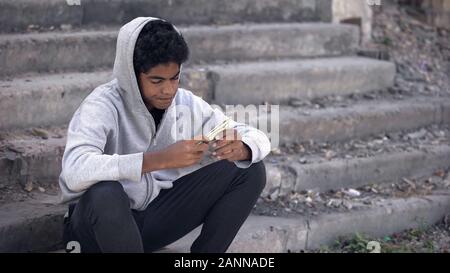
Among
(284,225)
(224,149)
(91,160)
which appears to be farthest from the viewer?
(284,225)

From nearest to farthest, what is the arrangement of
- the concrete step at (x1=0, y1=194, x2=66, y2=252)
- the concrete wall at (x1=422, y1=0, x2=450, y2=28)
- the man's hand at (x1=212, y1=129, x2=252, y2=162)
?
the man's hand at (x1=212, y1=129, x2=252, y2=162), the concrete step at (x1=0, y1=194, x2=66, y2=252), the concrete wall at (x1=422, y1=0, x2=450, y2=28)

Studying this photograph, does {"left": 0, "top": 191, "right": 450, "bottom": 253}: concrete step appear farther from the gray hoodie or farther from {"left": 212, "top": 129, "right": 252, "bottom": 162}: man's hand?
{"left": 212, "top": 129, "right": 252, "bottom": 162}: man's hand

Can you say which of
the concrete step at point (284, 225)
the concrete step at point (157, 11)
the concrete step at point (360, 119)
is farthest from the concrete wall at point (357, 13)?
the concrete step at point (284, 225)

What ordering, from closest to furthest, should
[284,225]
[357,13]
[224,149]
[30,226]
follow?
[224,149] → [30,226] → [284,225] → [357,13]

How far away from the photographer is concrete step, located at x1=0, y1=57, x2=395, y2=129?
4547mm

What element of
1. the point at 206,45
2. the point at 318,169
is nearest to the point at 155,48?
the point at 318,169

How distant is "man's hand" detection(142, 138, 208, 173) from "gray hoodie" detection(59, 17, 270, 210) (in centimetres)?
5

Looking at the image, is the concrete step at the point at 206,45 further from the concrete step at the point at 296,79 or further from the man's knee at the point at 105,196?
the man's knee at the point at 105,196

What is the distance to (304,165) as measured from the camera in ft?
16.1

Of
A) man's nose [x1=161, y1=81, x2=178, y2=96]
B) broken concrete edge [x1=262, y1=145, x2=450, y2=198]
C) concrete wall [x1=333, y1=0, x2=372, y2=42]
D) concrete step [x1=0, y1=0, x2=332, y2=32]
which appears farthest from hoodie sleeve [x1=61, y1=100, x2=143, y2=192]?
concrete wall [x1=333, y1=0, x2=372, y2=42]

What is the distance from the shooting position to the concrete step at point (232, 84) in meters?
4.55

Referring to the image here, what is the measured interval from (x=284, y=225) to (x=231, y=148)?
41.5 inches

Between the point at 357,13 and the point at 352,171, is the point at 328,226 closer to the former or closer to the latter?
the point at 352,171

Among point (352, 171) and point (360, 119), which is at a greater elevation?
point (360, 119)
